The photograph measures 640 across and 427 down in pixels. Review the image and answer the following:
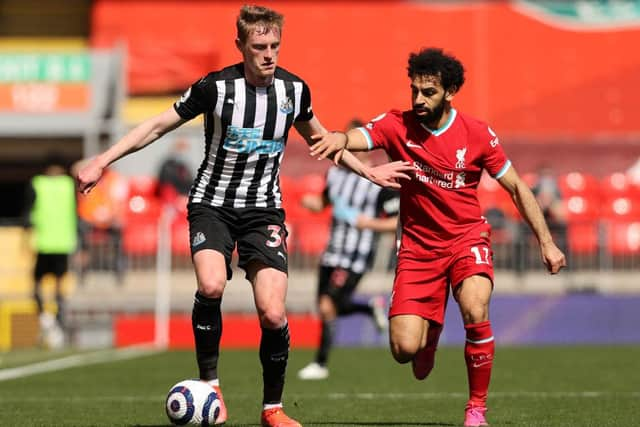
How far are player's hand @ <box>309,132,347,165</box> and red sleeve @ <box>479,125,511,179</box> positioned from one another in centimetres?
84

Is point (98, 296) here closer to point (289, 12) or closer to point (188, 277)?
point (188, 277)

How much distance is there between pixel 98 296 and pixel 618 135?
37.7ft

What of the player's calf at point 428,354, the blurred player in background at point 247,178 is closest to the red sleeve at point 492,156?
the blurred player in background at point 247,178

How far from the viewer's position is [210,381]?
297 inches

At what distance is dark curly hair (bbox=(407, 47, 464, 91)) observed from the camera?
7.74 m

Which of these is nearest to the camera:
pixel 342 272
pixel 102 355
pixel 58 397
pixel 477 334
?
pixel 477 334

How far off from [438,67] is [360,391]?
11.5ft

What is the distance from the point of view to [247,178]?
745 cm

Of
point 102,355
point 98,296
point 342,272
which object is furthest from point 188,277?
point 342,272

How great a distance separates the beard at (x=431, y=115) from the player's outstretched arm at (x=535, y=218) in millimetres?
503

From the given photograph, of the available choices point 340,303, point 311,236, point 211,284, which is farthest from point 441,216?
point 311,236

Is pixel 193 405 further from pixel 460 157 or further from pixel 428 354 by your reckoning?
pixel 460 157

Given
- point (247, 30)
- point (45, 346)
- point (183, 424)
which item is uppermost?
point (247, 30)

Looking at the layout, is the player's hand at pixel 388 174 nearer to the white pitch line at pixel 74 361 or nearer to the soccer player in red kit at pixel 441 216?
the soccer player in red kit at pixel 441 216
